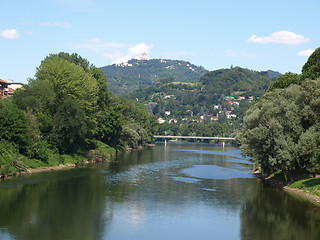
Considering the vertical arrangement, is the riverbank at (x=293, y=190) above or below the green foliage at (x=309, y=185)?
below

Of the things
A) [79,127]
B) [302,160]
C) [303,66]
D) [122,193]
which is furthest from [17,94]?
[303,66]

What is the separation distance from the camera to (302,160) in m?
61.2

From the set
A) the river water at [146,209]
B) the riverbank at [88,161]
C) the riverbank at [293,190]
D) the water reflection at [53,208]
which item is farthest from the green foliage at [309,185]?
the riverbank at [88,161]

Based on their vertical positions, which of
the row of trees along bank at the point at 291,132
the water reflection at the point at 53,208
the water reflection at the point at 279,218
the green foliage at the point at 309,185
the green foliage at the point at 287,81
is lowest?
the water reflection at the point at 279,218

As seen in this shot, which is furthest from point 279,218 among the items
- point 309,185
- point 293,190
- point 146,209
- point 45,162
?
point 45,162

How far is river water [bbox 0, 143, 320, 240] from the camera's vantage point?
1517 inches

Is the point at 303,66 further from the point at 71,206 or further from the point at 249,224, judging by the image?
the point at 71,206

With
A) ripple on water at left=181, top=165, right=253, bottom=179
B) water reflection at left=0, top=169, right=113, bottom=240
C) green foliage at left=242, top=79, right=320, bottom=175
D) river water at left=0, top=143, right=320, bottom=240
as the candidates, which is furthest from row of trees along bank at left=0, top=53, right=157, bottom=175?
green foliage at left=242, top=79, right=320, bottom=175

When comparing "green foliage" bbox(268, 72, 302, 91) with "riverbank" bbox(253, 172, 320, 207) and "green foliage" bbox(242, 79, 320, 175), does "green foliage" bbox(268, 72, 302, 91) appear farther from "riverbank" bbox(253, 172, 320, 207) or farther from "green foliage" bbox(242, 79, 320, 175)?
"riverbank" bbox(253, 172, 320, 207)

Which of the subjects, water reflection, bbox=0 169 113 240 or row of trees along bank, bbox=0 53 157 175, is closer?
water reflection, bbox=0 169 113 240

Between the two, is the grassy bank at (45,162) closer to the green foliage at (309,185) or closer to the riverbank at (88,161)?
the riverbank at (88,161)

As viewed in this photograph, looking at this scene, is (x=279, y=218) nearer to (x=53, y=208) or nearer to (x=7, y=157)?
(x=53, y=208)

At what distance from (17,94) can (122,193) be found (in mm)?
37940

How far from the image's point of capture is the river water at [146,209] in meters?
38.5
